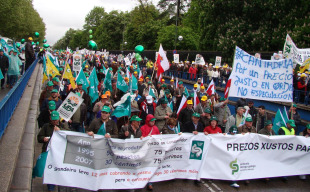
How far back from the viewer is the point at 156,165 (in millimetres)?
6840

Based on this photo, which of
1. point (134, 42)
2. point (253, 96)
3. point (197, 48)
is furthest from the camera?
point (134, 42)

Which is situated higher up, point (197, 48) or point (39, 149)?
point (197, 48)

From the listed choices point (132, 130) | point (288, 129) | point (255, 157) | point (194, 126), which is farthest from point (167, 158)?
point (288, 129)

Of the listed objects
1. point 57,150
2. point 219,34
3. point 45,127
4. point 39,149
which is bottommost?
point 39,149

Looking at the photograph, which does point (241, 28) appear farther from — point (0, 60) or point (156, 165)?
point (156, 165)

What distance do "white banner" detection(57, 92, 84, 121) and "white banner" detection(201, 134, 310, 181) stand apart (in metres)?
3.21

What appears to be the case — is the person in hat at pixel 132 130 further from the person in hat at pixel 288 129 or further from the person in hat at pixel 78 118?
the person in hat at pixel 288 129

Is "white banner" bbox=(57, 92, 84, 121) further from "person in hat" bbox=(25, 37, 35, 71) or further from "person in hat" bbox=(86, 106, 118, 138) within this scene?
"person in hat" bbox=(25, 37, 35, 71)

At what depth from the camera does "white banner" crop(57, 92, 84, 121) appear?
719 cm

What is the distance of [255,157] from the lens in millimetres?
7637

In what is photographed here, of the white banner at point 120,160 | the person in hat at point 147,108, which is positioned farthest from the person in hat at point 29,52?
the white banner at point 120,160

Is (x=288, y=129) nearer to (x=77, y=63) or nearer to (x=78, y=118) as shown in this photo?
(x=78, y=118)

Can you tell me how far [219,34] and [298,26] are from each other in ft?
25.6

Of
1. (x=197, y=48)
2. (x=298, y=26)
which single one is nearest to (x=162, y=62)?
(x=298, y=26)
